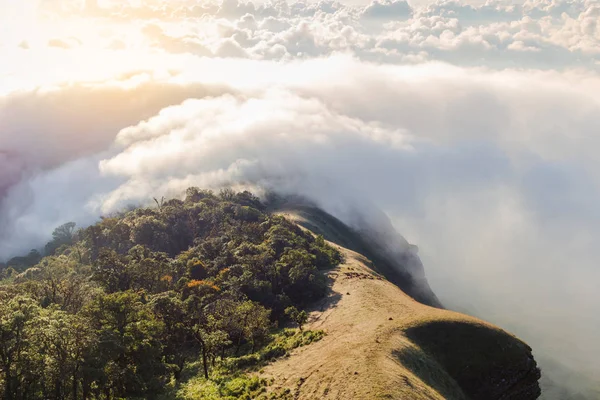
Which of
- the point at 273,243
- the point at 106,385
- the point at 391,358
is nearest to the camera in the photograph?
the point at 106,385

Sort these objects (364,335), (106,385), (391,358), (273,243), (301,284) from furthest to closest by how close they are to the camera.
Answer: (273,243), (301,284), (364,335), (391,358), (106,385)

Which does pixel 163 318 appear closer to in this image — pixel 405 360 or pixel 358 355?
pixel 358 355

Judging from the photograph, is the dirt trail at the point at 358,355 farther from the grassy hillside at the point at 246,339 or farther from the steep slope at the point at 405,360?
the grassy hillside at the point at 246,339

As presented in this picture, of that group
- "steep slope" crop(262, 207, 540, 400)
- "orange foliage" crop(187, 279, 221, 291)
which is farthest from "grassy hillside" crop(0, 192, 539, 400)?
"orange foliage" crop(187, 279, 221, 291)

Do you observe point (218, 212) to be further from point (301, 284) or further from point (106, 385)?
point (106, 385)

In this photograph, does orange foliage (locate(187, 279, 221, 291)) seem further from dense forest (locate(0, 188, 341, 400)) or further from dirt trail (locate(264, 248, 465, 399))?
dirt trail (locate(264, 248, 465, 399))

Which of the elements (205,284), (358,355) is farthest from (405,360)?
(205,284)

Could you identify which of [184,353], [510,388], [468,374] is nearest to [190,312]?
[184,353]
